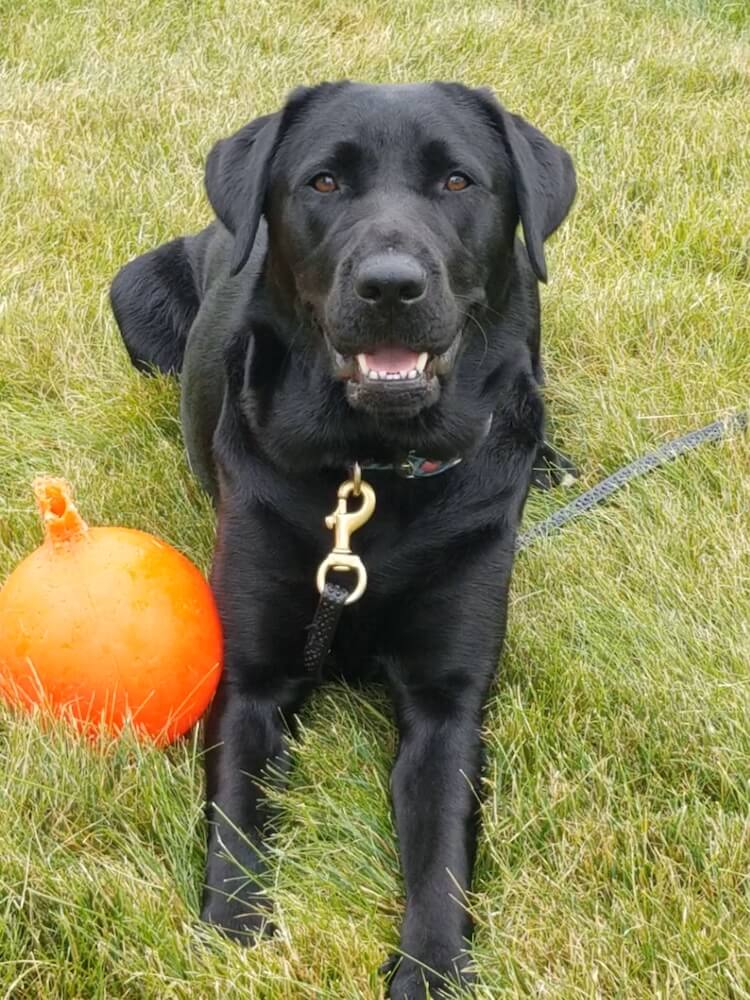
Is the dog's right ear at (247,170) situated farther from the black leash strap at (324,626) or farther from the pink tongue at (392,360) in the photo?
the black leash strap at (324,626)

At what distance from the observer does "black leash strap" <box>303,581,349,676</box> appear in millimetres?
2273

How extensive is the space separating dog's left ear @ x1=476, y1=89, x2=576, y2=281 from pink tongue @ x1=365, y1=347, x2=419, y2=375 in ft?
1.22

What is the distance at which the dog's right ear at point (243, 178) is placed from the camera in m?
2.43

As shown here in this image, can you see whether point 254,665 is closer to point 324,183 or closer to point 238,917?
point 238,917

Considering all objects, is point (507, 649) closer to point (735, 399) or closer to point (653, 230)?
point (735, 399)

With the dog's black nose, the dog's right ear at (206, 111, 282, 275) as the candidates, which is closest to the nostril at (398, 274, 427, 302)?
the dog's black nose

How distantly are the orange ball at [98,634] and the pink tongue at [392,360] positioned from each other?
21.9 inches

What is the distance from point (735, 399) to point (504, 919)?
185 cm

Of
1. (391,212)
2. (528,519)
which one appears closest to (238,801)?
(391,212)

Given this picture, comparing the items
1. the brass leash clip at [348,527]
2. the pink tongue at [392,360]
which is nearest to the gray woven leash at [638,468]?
the brass leash clip at [348,527]

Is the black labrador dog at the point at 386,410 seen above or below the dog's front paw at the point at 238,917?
above

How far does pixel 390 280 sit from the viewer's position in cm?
209

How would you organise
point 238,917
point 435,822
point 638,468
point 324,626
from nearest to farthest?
point 238,917 < point 435,822 < point 324,626 < point 638,468

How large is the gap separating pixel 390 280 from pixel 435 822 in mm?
923
